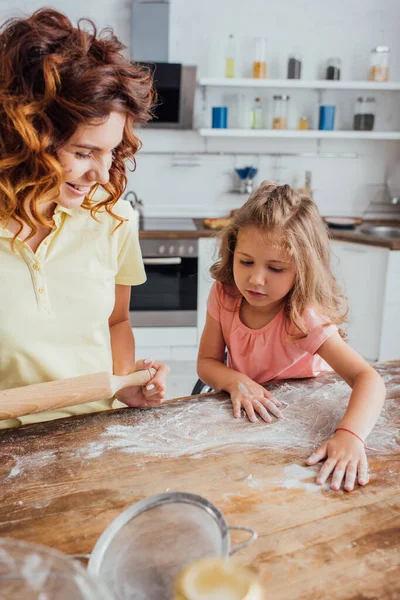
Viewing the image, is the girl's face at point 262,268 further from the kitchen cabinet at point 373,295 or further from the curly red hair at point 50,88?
the kitchen cabinet at point 373,295

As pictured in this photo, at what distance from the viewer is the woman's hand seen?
3.37 feet

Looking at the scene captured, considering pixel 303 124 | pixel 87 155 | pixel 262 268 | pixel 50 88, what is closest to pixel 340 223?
pixel 303 124

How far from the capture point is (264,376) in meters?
1.39

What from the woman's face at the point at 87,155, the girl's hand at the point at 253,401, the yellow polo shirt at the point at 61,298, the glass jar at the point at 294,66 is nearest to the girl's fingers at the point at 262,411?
the girl's hand at the point at 253,401

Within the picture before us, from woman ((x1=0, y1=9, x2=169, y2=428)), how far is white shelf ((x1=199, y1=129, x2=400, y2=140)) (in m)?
2.29

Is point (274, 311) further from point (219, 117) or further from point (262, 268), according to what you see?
point (219, 117)

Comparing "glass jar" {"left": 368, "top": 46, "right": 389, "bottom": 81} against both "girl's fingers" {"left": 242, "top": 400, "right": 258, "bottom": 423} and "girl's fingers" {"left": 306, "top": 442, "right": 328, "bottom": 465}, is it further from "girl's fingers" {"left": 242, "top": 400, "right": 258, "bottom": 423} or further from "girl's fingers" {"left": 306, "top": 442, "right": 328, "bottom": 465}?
"girl's fingers" {"left": 306, "top": 442, "right": 328, "bottom": 465}

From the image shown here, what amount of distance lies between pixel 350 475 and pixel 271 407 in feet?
0.82

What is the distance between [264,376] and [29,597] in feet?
3.27

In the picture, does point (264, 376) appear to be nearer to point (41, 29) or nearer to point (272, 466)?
point (272, 466)

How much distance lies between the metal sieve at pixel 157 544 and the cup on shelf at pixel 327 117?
3.33 m

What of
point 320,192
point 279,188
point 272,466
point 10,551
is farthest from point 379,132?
point 10,551

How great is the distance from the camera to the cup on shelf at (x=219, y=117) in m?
3.43

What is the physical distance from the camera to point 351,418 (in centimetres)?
97
